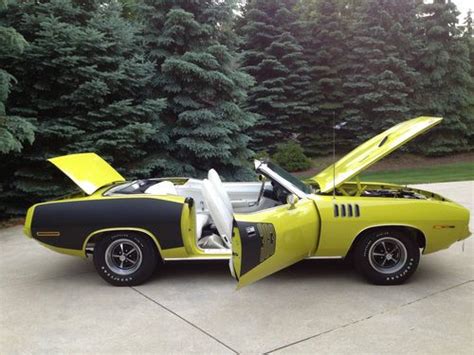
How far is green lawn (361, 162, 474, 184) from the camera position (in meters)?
13.5

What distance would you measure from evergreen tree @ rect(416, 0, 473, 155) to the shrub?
6031 mm

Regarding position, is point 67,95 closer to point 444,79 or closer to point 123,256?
point 123,256

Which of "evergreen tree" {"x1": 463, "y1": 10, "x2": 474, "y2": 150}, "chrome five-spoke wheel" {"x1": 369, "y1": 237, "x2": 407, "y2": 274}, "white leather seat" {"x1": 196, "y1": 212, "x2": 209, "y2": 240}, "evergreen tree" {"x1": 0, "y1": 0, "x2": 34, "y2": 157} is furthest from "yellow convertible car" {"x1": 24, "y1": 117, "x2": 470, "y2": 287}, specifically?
"evergreen tree" {"x1": 463, "y1": 10, "x2": 474, "y2": 150}

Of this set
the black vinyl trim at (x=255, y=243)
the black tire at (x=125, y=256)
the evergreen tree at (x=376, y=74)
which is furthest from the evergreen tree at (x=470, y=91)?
the black tire at (x=125, y=256)

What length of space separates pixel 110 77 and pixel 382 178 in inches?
408

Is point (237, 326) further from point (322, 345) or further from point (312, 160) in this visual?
point (312, 160)

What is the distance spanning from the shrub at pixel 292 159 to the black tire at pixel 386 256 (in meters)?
12.0

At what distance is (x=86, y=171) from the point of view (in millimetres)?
5117

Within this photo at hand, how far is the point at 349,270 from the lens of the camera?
480cm

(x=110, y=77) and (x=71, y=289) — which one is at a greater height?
(x=110, y=77)

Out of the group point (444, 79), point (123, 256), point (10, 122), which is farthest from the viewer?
point (444, 79)

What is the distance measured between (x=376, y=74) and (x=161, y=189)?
15.4 m

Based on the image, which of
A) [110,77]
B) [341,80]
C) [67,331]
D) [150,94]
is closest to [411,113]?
[341,80]

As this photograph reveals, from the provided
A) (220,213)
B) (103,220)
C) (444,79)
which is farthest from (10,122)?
(444,79)
